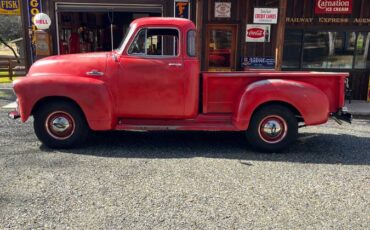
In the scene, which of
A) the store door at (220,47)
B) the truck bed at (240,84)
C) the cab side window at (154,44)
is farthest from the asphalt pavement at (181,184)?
the store door at (220,47)

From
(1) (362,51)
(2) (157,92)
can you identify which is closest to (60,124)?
(2) (157,92)

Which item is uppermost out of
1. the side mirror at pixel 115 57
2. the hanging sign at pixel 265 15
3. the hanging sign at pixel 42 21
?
the hanging sign at pixel 265 15

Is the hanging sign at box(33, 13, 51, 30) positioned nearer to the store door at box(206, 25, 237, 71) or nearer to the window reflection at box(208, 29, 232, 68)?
the store door at box(206, 25, 237, 71)

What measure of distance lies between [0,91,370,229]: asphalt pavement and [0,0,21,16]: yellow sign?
19.0ft

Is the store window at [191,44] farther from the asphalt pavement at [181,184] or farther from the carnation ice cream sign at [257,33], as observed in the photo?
the carnation ice cream sign at [257,33]

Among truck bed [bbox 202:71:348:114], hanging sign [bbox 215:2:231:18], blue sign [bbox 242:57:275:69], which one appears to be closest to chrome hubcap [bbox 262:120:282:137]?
truck bed [bbox 202:71:348:114]

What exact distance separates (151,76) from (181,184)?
1.99 meters

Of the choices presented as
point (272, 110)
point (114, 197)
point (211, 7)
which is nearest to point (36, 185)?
point (114, 197)

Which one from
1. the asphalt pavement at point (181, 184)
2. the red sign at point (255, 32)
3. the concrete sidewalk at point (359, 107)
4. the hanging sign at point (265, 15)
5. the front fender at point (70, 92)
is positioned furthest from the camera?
the red sign at point (255, 32)

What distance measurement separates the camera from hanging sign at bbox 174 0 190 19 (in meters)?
10.6

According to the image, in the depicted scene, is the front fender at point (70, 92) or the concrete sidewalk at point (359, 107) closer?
the front fender at point (70, 92)

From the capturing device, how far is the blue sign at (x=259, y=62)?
10867 millimetres

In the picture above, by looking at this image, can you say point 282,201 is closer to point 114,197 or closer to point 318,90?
point 114,197

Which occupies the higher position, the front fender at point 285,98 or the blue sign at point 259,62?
the blue sign at point 259,62
